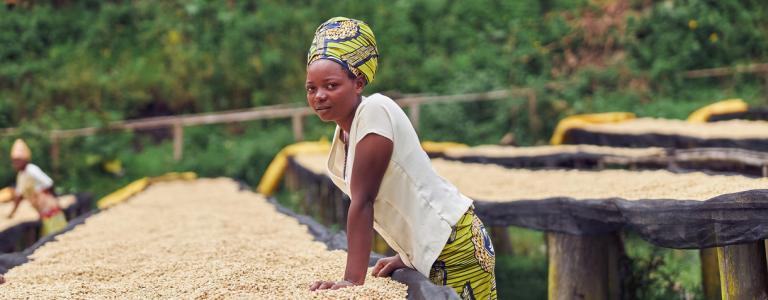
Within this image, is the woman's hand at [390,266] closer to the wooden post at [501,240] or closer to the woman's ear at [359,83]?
the woman's ear at [359,83]

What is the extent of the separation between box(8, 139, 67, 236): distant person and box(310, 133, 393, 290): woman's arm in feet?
18.8

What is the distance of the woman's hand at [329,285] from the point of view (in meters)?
2.78

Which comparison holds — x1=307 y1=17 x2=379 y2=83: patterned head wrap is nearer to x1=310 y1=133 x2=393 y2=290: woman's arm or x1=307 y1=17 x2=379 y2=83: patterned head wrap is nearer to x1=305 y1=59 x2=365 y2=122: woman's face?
x1=305 y1=59 x2=365 y2=122: woman's face

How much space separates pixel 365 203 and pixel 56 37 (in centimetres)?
1506

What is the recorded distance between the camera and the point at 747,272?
4.01 m

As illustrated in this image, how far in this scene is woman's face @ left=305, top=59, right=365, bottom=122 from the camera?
9.05ft

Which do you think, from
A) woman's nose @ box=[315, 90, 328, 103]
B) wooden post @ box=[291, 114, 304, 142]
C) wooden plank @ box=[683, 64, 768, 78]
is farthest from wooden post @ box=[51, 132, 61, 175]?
woman's nose @ box=[315, 90, 328, 103]

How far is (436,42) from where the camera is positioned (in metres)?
16.8

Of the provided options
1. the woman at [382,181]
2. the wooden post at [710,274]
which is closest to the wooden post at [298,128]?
the wooden post at [710,274]

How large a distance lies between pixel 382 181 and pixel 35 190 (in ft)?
19.6

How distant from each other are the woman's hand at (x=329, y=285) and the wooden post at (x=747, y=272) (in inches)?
78.9

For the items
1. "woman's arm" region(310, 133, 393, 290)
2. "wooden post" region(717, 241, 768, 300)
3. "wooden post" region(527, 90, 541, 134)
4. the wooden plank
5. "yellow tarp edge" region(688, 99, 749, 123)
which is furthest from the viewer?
the wooden plank

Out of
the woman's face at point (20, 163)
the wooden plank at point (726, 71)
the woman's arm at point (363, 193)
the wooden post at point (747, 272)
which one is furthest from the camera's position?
the wooden plank at point (726, 71)

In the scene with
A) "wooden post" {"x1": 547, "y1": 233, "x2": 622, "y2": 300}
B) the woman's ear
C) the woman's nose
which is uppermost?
the woman's ear
